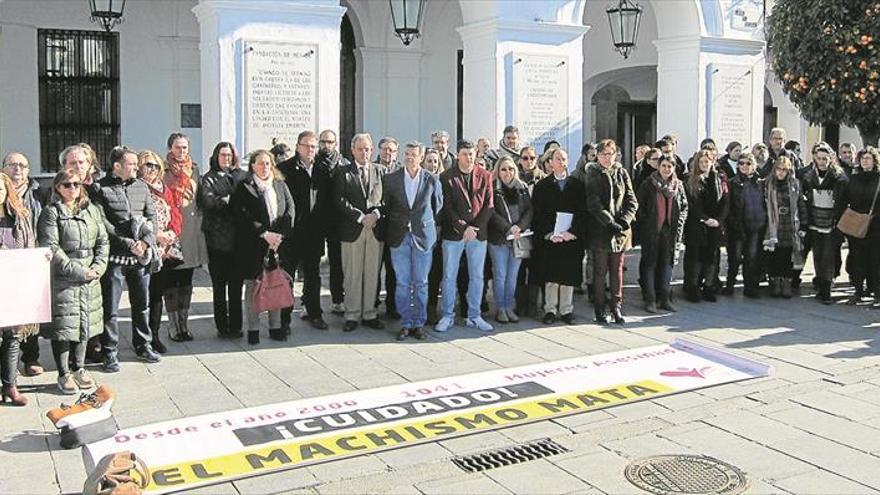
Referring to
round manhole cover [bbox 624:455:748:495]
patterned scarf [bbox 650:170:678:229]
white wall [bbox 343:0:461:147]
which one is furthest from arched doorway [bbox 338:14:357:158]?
round manhole cover [bbox 624:455:748:495]

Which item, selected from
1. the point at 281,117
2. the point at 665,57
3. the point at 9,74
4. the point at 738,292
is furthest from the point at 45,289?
the point at 665,57

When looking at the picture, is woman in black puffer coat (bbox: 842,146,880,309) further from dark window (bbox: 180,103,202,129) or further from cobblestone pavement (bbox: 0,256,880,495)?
dark window (bbox: 180,103,202,129)

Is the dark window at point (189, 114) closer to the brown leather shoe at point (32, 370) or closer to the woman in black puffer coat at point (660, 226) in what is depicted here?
the woman in black puffer coat at point (660, 226)

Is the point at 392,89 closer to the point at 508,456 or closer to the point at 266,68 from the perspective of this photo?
the point at 266,68

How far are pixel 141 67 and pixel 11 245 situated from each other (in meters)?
8.76

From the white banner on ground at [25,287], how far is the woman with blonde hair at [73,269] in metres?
0.18

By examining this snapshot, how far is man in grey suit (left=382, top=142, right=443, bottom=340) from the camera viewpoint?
26.4 feet

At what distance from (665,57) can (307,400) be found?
9.41m

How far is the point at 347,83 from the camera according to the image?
1602cm

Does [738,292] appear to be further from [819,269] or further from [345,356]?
[345,356]

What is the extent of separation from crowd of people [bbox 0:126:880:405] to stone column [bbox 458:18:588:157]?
178 cm

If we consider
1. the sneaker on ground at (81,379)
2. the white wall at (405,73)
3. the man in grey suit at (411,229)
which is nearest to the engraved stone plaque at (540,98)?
the man in grey suit at (411,229)

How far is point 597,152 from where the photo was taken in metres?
8.77

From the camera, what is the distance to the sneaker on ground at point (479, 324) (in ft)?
27.7
